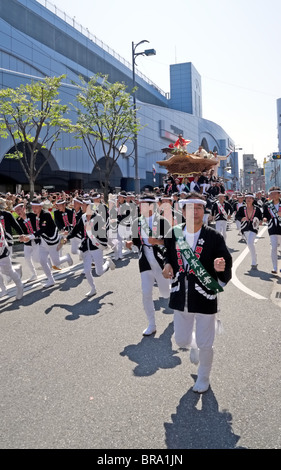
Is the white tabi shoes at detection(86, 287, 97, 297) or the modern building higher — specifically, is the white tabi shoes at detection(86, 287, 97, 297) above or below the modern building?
below

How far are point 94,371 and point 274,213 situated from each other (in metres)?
6.88

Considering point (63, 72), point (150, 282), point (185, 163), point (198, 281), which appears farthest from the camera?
point (63, 72)

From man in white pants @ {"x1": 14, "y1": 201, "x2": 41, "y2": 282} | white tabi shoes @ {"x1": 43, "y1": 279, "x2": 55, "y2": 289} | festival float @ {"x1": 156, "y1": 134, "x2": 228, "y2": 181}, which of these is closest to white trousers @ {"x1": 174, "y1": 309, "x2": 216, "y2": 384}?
white tabi shoes @ {"x1": 43, "y1": 279, "x2": 55, "y2": 289}

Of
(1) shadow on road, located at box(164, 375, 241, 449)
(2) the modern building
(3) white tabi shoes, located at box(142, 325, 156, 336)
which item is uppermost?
(2) the modern building

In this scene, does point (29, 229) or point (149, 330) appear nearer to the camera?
point (149, 330)

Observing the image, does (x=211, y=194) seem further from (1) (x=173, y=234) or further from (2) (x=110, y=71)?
(2) (x=110, y=71)

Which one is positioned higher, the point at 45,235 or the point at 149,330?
the point at 45,235

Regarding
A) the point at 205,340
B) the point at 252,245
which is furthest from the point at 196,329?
the point at 252,245

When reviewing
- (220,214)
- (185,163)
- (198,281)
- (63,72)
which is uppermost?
(63,72)

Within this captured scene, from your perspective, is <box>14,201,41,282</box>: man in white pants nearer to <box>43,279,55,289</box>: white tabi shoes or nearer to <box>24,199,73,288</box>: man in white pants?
<box>24,199,73,288</box>: man in white pants

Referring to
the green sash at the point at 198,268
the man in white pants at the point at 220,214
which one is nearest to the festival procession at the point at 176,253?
Result: the green sash at the point at 198,268

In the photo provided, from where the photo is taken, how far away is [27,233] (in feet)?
30.6

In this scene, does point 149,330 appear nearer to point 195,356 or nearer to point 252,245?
point 195,356

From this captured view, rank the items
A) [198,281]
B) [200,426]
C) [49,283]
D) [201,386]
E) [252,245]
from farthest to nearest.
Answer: [252,245] < [49,283] < [198,281] < [201,386] < [200,426]
